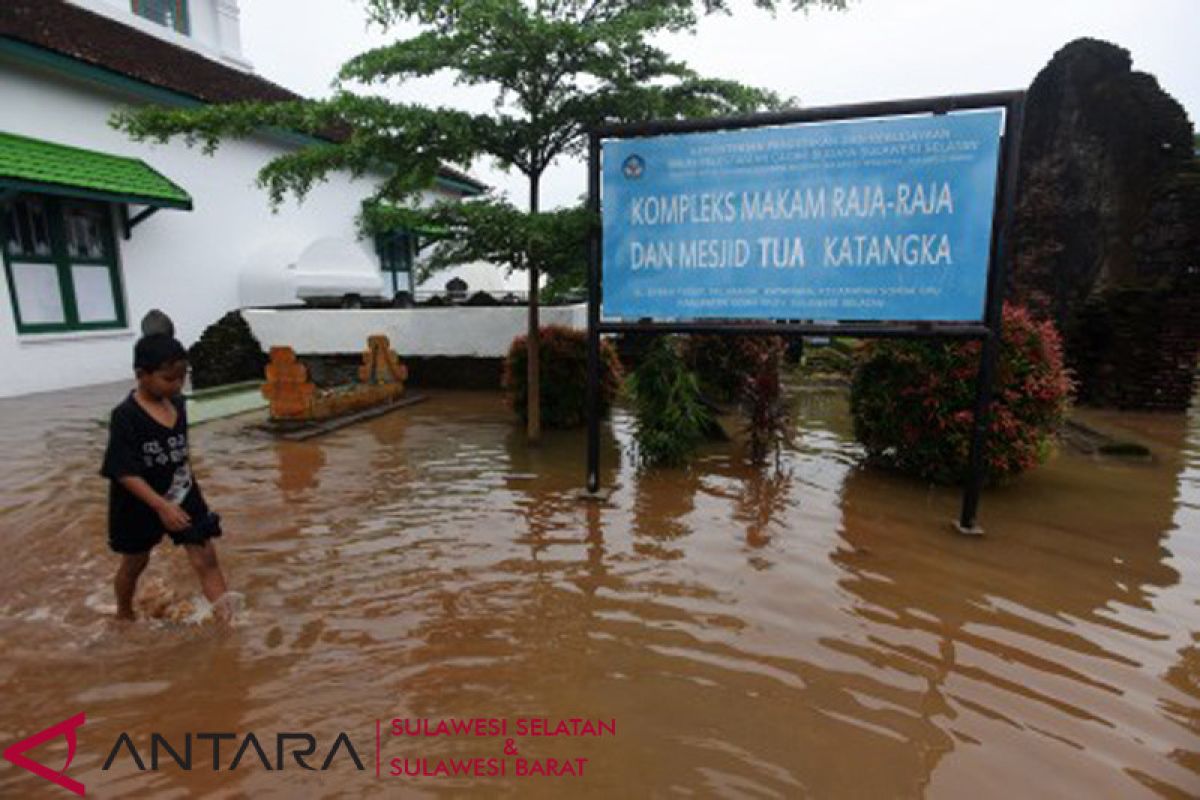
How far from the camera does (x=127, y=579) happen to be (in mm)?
3270

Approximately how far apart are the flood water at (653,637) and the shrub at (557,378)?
2.31 metres

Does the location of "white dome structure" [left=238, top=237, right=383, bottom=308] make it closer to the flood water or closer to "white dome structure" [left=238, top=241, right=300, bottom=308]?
"white dome structure" [left=238, top=241, right=300, bottom=308]

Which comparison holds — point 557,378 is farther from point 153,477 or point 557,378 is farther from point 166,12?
point 166,12

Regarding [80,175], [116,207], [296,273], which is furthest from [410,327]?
[116,207]

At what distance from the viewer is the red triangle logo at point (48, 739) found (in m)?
2.23

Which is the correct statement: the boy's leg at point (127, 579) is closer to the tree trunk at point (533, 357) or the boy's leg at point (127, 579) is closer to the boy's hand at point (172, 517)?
the boy's hand at point (172, 517)

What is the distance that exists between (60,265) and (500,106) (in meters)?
9.04

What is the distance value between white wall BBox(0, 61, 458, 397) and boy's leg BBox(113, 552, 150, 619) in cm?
895

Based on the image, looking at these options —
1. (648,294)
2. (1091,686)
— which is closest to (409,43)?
(648,294)

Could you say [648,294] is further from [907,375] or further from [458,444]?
[458,444]

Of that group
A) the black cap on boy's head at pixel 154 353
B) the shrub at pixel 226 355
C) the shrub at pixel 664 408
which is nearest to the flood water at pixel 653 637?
the shrub at pixel 664 408

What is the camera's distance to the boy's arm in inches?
117

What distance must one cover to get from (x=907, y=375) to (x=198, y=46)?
62.4 feet

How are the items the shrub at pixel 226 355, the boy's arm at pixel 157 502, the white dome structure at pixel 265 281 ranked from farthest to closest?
the white dome structure at pixel 265 281 < the shrub at pixel 226 355 < the boy's arm at pixel 157 502
